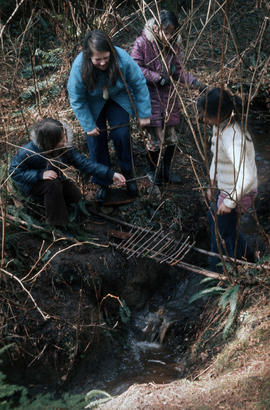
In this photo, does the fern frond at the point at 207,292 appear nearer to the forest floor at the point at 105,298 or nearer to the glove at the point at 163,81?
the forest floor at the point at 105,298

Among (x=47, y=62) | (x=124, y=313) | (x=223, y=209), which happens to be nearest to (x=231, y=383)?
(x=223, y=209)

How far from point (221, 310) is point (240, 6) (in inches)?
303

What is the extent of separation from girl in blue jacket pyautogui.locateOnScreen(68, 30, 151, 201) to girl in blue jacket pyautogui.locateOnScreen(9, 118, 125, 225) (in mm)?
330

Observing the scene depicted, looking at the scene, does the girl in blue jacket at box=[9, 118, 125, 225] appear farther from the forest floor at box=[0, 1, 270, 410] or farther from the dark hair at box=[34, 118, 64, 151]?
the forest floor at box=[0, 1, 270, 410]

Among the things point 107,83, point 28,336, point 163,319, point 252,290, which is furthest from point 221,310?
point 107,83

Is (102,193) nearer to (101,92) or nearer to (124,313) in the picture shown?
(101,92)

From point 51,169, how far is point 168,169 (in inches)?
64.1

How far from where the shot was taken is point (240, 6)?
360 inches

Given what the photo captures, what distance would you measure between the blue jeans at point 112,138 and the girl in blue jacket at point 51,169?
1.03ft

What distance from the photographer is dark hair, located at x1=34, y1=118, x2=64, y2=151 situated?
366cm

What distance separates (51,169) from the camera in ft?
13.2

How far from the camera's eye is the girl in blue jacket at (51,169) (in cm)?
371

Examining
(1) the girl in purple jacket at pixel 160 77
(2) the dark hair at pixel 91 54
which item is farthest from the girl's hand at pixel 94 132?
(1) the girl in purple jacket at pixel 160 77

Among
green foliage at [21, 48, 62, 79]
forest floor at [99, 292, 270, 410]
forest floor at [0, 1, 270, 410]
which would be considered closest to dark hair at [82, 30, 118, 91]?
forest floor at [0, 1, 270, 410]
